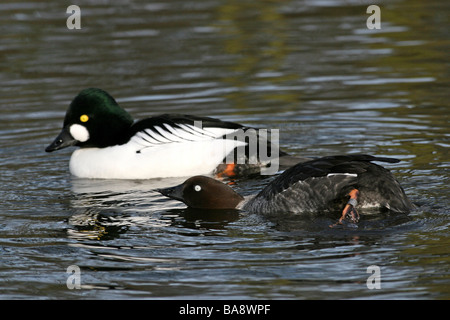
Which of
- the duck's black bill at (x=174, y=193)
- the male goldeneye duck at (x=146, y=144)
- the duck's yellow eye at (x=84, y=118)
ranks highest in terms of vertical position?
the duck's yellow eye at (x=84, y=118)

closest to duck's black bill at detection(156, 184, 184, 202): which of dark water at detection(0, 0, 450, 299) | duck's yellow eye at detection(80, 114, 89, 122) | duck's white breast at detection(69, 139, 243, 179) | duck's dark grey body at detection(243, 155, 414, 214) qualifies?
dark water at detection(0, 0, 450, 299)

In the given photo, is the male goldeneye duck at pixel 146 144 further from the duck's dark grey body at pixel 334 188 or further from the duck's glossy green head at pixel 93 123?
the duck's dark grey body at pixel 334 188

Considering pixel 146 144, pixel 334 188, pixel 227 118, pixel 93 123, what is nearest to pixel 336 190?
pixel 334 188

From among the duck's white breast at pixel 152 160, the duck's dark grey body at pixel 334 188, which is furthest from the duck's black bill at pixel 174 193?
the duck's white breast at pixel 152 160

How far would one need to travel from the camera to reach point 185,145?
1009 cm

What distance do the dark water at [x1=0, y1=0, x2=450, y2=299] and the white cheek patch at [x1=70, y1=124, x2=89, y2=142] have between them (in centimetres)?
46

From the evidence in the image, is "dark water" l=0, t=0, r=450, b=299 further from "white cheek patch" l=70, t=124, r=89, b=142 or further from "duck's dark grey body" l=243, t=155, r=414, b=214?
"white cheek patch" l=70, t=124, r=89, b=142

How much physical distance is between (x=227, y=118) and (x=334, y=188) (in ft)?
14.9

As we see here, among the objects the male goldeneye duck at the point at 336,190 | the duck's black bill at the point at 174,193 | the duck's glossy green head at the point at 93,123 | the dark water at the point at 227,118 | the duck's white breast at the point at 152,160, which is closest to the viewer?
the dark water at the point at 227,118

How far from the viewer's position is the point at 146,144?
10031 millimetres

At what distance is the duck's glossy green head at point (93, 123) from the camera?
10.2m
